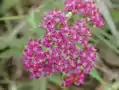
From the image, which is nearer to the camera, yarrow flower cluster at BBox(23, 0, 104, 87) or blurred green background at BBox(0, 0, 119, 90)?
yarrow flower cluster at BBox(23, 0, 104, 87)

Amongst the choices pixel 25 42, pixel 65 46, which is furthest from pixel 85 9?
pixel 25 42

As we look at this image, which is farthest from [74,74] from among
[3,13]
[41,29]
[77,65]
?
[3,13]

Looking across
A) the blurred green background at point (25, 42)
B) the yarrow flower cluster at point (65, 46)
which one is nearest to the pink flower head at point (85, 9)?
the yarrow flower cluster at point (65, 46)

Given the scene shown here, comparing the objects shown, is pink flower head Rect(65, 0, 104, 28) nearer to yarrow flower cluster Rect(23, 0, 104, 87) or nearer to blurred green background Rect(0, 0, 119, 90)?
yarrow flower cluster Rect(23, 0, 104, 87)

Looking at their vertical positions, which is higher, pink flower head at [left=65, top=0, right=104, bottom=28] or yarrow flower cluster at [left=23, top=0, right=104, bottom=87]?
pink flower head at [left=65, top=0, right=104, bottom=28]

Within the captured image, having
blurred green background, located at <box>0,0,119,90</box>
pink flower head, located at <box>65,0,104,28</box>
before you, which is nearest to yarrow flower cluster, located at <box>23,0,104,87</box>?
pink flower head, located at <box>65,0,104,28</box>

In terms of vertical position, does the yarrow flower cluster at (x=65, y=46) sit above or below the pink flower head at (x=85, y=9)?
below

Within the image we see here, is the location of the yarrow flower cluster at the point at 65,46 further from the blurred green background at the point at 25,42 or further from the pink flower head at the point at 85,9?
the blurred green background at the point at 25,42

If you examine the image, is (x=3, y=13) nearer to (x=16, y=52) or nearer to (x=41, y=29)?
(x=16, y=52)
